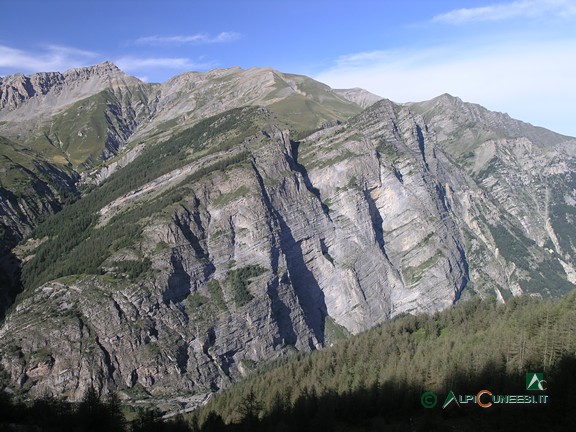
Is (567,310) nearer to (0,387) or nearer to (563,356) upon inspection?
Answer: (563,356)

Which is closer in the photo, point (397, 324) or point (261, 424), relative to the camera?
point (261, 424)

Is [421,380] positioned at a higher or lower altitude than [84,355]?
A: lower

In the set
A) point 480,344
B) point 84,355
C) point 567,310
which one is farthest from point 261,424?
point 84,355

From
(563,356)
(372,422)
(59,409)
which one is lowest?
(372,422)

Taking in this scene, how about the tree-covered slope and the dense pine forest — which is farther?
the tree-covered slope

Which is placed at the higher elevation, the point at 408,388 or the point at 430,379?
the point at 408,388

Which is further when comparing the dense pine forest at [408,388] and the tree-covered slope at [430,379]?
the tree-covered slope at [430,379]

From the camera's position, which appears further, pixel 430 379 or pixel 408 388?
pixel 430 379

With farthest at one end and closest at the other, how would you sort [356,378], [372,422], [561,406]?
[356,378]
[372,422]
[561,406]
